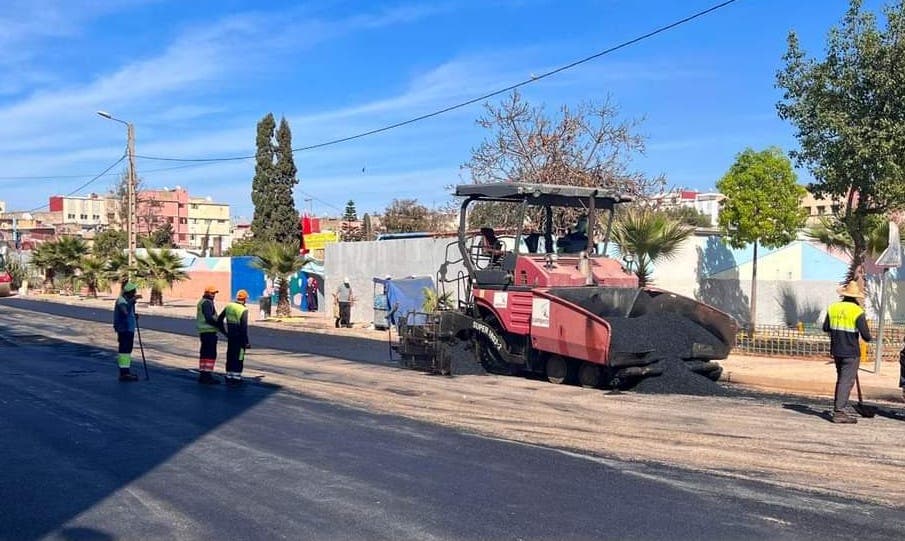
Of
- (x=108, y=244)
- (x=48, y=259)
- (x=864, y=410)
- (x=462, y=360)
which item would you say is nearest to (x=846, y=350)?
(x=864, y=410)

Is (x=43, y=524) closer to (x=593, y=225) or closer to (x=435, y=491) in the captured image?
(x=435, y=491)

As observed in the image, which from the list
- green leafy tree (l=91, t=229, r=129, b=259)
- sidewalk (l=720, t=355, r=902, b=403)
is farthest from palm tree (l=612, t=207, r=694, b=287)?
green leafy tree (l=91, t=229, r=129, b=259)

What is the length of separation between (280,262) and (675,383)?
2149cm

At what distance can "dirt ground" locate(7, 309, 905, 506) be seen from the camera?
7.88 metres

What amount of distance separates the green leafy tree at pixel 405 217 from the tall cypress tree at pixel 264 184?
7.32m

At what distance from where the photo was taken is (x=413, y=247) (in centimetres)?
2786

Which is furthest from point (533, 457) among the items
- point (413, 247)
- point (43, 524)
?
point (413, 247)

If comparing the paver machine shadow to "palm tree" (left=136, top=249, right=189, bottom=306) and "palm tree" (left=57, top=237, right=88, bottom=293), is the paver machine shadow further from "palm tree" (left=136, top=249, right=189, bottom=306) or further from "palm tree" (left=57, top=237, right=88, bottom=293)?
"palm tree" (left=57, top=237, right=88, bottom=293)

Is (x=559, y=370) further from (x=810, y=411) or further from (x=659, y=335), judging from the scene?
(x=810, y=411)

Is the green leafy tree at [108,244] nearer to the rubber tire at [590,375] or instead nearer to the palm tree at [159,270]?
the palm tree at [159,270]

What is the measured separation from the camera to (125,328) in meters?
14.0

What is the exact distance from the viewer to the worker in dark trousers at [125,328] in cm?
1399

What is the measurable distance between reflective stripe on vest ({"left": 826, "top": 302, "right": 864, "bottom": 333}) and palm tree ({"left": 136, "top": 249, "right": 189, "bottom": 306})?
33580 millimetres

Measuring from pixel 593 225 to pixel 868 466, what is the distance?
23.3ft
